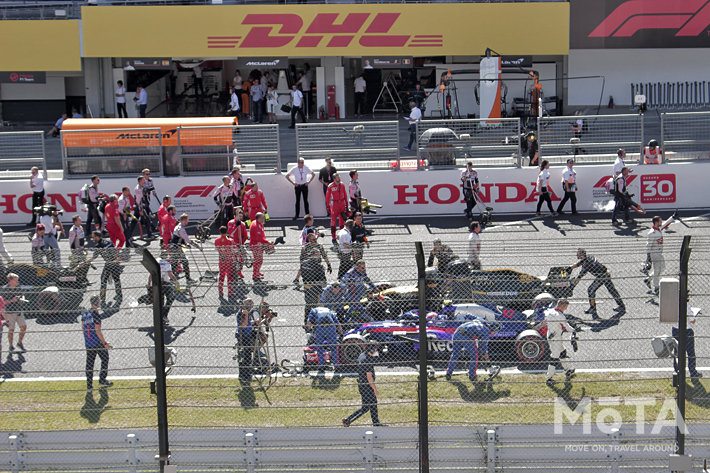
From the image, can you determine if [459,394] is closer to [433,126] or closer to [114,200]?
[114,200]

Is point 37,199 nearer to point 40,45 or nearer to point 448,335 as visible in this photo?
point 40,45

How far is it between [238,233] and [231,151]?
5532 mm

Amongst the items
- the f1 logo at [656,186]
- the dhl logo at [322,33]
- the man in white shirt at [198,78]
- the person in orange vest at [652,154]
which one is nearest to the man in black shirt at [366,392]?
the f1 logo at [656,186]

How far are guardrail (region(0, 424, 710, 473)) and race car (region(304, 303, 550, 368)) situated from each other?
225cm

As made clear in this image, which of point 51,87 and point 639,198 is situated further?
point 51,87

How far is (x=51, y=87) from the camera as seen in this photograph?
1185 inches

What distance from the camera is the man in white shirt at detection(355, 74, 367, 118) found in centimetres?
2880

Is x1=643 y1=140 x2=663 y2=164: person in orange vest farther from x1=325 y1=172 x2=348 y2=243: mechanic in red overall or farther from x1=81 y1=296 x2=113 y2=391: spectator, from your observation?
Result: x1=81 y1=296 x2=113 y2=391: spectator

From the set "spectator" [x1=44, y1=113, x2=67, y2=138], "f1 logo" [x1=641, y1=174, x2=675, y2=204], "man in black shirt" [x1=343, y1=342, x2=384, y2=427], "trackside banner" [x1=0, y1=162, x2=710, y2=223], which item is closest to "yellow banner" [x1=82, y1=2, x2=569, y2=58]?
"spectator" [x1=44, y1=113, x2=67, y2=138]

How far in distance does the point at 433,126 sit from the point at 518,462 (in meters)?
14.9

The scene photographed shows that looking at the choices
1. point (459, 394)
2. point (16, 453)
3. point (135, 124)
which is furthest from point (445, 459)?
point (135, 124)

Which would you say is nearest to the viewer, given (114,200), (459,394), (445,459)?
(445,459)

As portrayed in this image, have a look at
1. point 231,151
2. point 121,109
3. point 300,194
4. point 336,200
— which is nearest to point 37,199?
point 231,151

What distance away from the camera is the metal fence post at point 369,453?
6852mm
